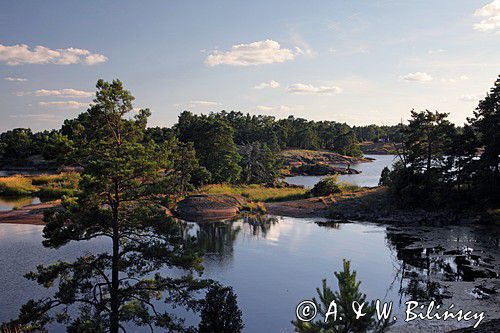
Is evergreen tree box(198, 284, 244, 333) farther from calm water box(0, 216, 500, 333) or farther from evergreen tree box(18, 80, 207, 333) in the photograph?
calm water box(0, 216, 500, 333)

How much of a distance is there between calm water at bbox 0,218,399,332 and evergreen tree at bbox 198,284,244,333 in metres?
2.23

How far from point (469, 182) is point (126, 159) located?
43.5 meters

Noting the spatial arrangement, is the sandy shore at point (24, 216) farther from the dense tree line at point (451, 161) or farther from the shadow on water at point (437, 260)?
the dense tree line at point (451, 161)

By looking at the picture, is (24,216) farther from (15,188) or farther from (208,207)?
(15,188)

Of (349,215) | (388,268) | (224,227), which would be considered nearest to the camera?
(388,268)

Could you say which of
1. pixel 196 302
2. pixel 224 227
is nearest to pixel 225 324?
pixel 196 302

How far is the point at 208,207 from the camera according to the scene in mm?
55125

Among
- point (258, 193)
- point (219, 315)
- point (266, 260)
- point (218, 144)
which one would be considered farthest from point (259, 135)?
point (219, 315)

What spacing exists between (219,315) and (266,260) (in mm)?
14662

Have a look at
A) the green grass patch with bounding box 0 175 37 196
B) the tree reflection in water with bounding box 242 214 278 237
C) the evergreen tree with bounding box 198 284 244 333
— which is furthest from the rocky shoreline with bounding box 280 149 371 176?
the evergreen tree with bounding box 198 284 244 333

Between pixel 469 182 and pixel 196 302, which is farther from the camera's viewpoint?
pixel 469 182

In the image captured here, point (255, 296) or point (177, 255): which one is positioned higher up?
point (177, 255)

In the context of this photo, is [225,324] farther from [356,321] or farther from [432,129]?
[432,129]

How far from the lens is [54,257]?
3198 cm
